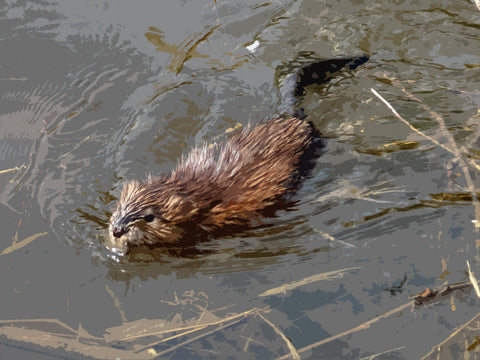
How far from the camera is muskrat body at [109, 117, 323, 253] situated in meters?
3.34

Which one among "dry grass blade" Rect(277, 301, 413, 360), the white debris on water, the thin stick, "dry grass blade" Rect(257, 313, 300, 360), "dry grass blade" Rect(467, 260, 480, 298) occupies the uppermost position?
the white debris on water

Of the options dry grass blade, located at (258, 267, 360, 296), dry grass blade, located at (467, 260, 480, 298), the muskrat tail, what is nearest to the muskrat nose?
dry grass blade, located at (258, 267, 360, 296)

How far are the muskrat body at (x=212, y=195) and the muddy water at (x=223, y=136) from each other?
0.48 ft

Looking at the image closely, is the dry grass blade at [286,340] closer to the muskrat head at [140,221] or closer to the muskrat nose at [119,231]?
the muskrat head at [140,221]

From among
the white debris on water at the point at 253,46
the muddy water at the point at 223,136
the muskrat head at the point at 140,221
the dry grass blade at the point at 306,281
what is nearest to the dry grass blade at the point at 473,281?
the muddy water at the point at 223,136

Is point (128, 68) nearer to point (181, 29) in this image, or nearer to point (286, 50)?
point (181, 29)

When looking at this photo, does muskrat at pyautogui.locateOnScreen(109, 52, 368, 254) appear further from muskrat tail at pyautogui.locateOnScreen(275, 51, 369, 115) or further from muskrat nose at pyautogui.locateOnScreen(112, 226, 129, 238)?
muskrat tail at pyautogui.locateOnScreen(275, 51, 369, 115)

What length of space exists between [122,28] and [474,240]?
3.66m

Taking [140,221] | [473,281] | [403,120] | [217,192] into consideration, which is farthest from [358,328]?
[403,120]

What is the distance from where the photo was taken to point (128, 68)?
15.7ft

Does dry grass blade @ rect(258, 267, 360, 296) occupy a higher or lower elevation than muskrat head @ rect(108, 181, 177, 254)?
lower

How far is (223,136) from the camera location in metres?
4.26

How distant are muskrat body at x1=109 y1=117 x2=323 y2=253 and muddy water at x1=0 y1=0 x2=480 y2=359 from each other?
5.8 inches

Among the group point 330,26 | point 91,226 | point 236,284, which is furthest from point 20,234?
point 330,26
